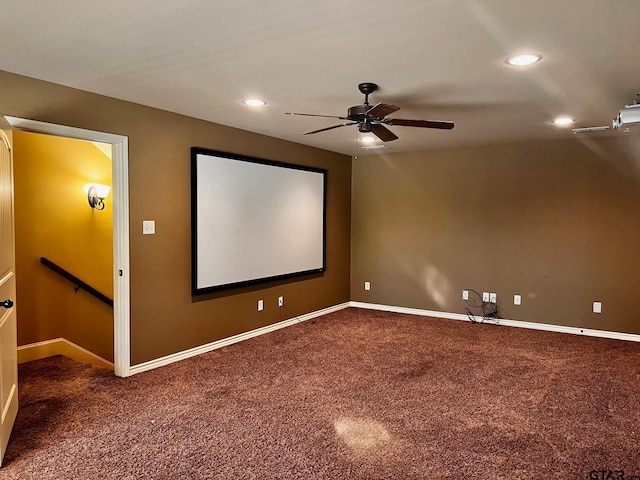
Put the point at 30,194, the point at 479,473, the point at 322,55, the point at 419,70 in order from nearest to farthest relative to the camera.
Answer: the point at 479,473 < the point at 322,55 < the point at 419,70 < the point at 30,194

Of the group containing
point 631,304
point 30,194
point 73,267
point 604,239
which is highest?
point 30,194

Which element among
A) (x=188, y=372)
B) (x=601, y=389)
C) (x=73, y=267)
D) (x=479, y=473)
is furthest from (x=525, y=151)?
(x=73, y=267)

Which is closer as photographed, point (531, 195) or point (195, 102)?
point (195, 102)

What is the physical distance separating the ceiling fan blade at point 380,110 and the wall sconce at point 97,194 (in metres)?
3.21

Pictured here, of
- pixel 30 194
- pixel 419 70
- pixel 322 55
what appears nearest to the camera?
pixel 322 55

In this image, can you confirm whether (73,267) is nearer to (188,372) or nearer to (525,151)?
(188,372)

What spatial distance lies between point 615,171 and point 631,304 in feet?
5.10

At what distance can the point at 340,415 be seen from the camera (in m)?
3.04

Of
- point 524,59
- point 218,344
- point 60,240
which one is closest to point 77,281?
point 60,240

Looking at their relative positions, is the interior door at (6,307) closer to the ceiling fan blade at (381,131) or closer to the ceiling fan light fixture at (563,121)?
the ceiling fan blade at (381,131)

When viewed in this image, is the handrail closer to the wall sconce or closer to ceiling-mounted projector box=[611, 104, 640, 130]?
the wall sconce

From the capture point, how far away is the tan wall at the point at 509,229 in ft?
16.7

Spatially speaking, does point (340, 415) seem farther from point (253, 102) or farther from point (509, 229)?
point (509, 229)

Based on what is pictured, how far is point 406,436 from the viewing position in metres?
2.76
